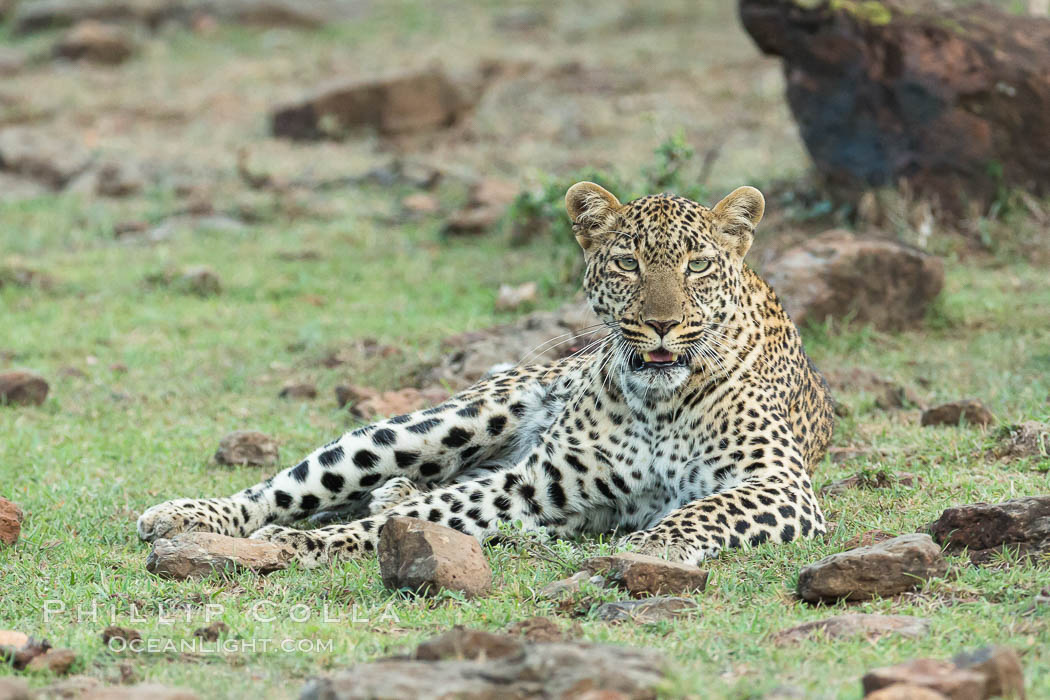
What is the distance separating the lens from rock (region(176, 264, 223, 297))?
14.9m

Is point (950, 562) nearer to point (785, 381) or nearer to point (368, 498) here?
point (785, 381)

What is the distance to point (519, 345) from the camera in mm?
11641

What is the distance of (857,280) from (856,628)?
7.08 metres

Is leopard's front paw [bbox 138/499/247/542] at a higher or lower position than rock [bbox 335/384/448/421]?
higher

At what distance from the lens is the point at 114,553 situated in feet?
25.1

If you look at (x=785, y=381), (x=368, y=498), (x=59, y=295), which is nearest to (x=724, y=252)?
(x=785, y=381)

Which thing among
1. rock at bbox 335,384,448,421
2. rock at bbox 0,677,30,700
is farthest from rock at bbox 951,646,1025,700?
rock at bbox 335,384,448,421

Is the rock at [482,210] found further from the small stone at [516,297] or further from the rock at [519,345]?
the rock at [519,345]

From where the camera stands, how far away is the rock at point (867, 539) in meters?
7.04

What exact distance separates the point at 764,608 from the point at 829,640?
1.90 ft

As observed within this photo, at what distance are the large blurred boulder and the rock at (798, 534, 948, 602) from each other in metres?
8.94

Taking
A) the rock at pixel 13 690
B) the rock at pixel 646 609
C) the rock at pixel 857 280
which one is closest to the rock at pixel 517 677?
Result: the rock at pixel 13 690

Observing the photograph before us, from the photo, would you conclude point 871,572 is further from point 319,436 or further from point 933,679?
point 319,436

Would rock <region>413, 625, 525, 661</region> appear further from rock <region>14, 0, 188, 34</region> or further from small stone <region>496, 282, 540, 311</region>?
rock <region>14, 0, 188, 34</region>
